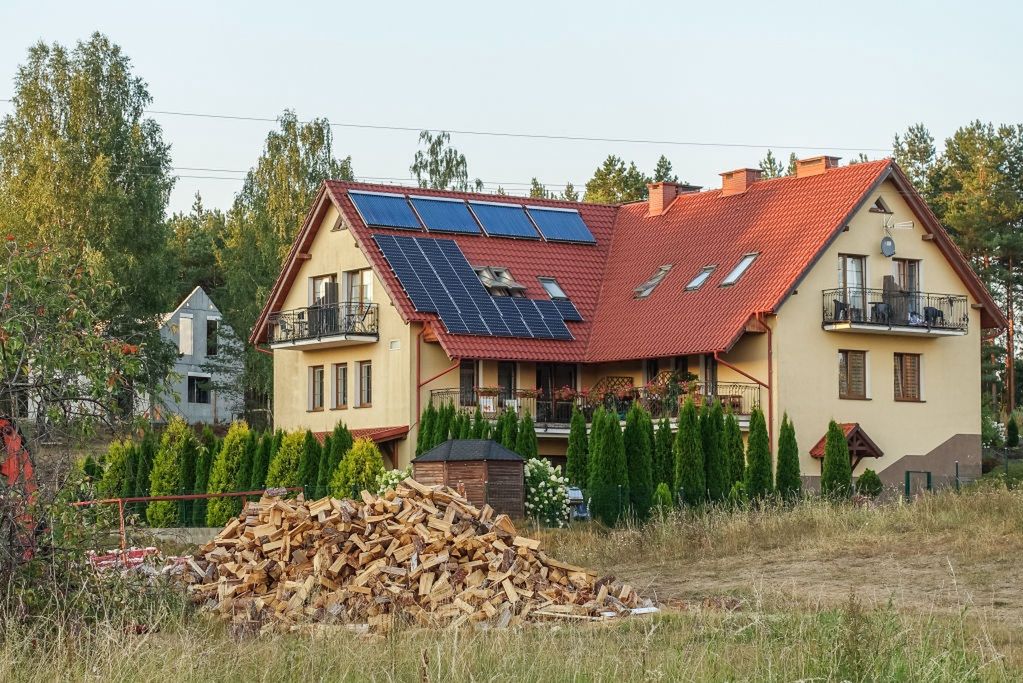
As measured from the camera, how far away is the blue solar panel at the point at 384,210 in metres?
46.2

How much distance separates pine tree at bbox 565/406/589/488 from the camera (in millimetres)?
39281

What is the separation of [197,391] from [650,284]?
39.0m

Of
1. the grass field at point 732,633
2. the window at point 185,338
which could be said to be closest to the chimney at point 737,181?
the grass field at point 732,633

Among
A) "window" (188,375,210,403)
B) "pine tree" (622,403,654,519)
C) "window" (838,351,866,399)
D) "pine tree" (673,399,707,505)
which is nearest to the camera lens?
"pine tree" (622,403,654,519)

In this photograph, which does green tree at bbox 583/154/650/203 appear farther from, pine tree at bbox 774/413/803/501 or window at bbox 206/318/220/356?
pine tree at bbox 774/413/803/501

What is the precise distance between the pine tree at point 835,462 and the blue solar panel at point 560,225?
1072 centimetres

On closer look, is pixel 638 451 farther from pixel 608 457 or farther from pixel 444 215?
pixel 444 215

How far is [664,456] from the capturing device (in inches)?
1577

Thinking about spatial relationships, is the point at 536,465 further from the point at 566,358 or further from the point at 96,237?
the point at 96,237

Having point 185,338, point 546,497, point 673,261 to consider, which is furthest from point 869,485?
point 185,338

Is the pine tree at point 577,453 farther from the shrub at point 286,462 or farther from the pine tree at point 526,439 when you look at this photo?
the shrub at point 286,462

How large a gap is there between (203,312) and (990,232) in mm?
34402

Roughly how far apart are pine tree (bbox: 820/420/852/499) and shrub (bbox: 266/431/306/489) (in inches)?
486

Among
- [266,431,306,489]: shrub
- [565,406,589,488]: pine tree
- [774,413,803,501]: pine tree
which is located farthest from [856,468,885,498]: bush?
[266,431,306,489]: shrub
